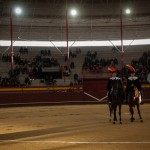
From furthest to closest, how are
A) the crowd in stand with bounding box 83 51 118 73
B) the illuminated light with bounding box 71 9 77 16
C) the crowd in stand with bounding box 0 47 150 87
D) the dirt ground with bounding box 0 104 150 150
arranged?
1. the crowd in stand with bounding box 83 51 118 73
2. the illuminated light with bounding box 71 9 77 16
3. the crowd in stand with bounding box 0 47 150 87
4. the dirt ground with bounding box 0 104 150 150

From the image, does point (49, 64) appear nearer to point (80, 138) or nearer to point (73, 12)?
point (73, 12)

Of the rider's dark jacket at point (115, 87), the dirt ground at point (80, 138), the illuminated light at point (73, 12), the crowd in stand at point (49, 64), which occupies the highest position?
the illuminated light at point (73, 12)

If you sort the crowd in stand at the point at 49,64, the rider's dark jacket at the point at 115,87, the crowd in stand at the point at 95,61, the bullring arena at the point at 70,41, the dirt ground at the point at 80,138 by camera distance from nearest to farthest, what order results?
the dirt ground at the point at 80,138
the rider's dark jacket at the point at 115,87
the crowd in stand at the point at 49,64
the bullring arena at the point at 70,41
the crowd in stand at the point at 95,61

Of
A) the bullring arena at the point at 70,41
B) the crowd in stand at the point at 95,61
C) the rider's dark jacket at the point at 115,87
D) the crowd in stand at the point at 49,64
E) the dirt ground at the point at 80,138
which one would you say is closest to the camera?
the dirt ground at the point at 80,138

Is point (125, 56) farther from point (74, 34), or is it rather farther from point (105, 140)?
point (105, 140)

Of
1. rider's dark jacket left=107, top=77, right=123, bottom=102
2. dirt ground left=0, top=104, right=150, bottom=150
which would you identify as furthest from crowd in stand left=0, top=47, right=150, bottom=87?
dirt ground left=0, top=104, right=150, bottom=150

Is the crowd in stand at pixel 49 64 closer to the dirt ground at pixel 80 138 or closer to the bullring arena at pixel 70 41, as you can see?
the bullring arena at pixel 70 41

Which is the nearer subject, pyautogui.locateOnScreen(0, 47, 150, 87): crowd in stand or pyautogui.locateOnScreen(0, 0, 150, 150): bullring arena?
pyautogui.locateOnScreen(0, 47, 150, 87): crowd in stand

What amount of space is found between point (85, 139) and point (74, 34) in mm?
26712

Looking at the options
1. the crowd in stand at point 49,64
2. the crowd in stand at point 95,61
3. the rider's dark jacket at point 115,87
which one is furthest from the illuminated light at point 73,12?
the rider's dark jacket at point 115,87

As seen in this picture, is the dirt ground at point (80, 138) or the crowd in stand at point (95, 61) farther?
the crowd in stand at point (95, 61)

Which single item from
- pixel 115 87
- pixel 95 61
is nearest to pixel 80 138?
pixel 115 87

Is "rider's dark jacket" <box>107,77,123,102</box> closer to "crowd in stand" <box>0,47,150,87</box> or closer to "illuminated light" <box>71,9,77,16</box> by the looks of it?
"crowd in stand" <box>0,47,150,87</box>

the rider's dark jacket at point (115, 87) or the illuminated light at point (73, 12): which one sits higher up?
the illuminated light at point (73, 12)
